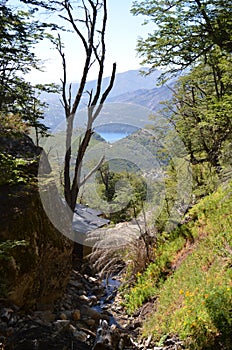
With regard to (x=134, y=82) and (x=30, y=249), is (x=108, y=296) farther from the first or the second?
(x=134, y=82)

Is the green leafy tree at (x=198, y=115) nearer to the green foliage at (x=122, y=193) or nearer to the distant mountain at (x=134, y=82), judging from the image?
the distant mountain at (x=134, y=82)

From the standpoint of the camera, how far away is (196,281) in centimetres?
494

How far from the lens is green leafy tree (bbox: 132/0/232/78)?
5.68 m

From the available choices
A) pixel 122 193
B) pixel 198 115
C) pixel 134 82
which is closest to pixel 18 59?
pixel 198 115

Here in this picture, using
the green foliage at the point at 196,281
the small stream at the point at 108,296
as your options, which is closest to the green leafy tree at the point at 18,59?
the green foliage at the point at 196,281

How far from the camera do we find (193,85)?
40.2ft

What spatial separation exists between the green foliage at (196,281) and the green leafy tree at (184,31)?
2.90 m

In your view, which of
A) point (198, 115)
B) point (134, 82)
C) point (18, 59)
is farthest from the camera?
point (134, 82)

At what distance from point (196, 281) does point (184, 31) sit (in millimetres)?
4396

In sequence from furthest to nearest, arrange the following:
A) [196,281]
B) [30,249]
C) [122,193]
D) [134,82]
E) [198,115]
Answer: [134,82] < [122,193] < [198,115] < [30,249] < [196,281]

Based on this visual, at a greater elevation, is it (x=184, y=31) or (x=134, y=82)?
(x=134, y=82)

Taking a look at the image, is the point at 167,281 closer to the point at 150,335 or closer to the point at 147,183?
the point at 150,335

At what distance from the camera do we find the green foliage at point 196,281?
3637 mm

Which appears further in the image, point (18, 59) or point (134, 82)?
point (134, 82)
